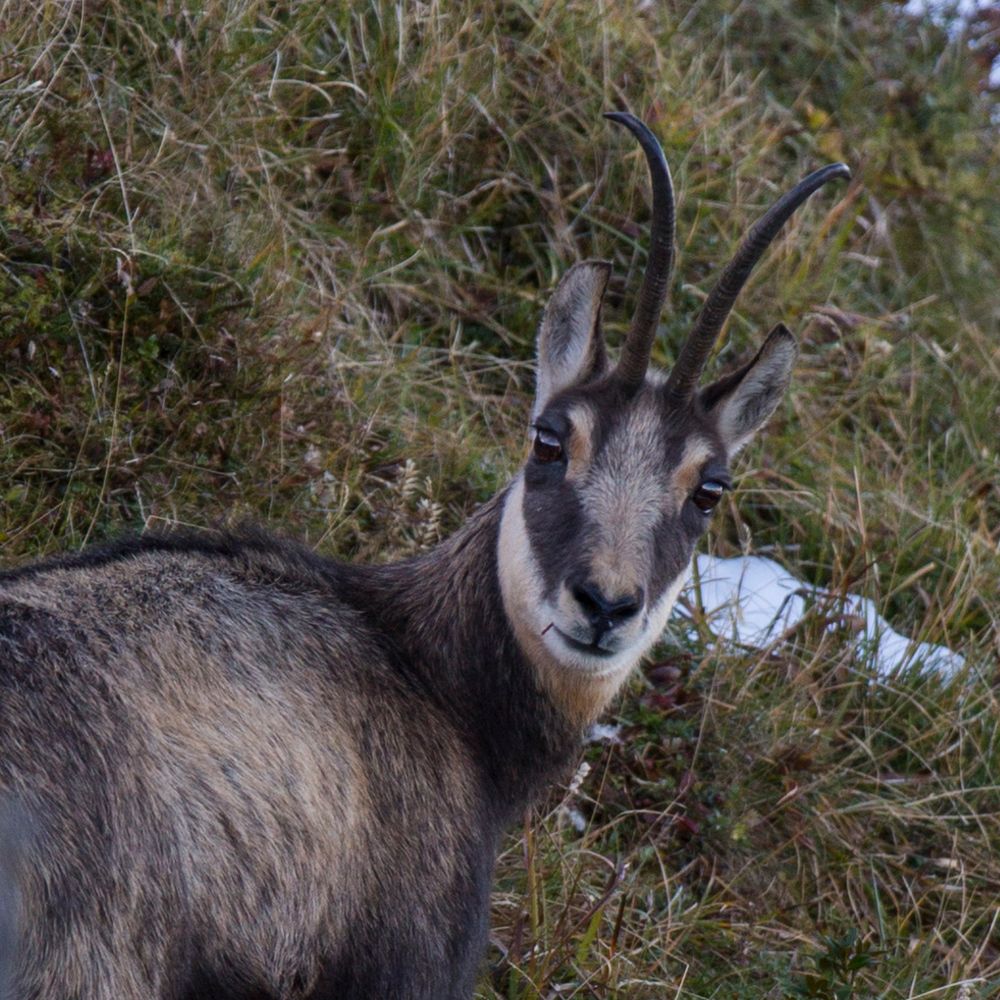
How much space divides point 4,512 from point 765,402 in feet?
8.88

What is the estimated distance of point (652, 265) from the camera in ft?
14.6

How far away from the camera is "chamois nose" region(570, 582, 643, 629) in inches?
156

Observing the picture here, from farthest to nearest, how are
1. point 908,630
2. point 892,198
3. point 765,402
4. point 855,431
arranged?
point 892,198, point 855,431, point 908,630, point 765,402

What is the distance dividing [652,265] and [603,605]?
44.4 inches

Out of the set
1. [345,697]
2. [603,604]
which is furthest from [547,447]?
[345,697]

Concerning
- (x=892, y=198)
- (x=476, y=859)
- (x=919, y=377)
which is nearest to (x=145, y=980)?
(x=476, y=859)

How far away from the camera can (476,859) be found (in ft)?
13.6

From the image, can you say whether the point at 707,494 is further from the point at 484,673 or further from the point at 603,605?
the point at 484,673

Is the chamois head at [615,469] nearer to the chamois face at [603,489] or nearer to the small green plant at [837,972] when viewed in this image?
the chamois face at [603,489]

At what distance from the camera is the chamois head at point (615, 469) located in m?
4.08

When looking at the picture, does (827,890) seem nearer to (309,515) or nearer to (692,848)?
(692,848)

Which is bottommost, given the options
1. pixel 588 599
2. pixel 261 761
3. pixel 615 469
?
pixel 261 761

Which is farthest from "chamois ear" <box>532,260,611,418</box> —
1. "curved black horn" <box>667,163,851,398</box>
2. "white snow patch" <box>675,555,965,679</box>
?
"white snow patch" <box>675,555,965,679</box>

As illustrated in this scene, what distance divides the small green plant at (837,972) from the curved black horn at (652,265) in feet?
6.51
